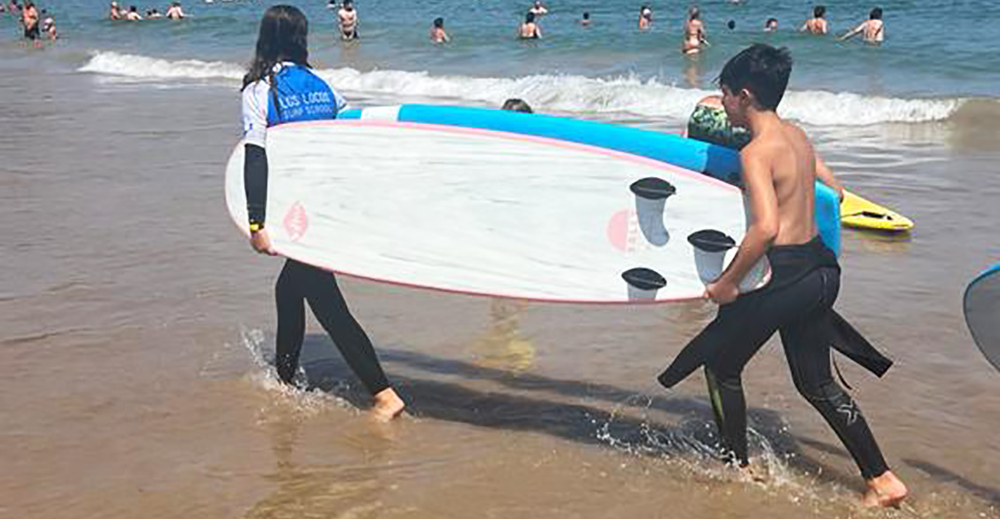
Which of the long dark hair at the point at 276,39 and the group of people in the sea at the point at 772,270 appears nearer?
the group of people in the sea at the point at 772,270

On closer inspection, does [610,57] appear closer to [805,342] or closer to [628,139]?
[628,139]

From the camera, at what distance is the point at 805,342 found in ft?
12.1

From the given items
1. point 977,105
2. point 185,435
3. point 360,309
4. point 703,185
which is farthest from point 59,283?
point 977,105

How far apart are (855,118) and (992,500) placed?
10.6m

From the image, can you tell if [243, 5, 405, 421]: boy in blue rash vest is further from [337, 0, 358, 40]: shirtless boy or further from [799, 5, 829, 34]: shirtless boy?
[337, 0, 358, 40]: shirtless boy

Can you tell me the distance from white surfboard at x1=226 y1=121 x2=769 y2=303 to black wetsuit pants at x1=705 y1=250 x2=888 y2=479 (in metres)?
0.11

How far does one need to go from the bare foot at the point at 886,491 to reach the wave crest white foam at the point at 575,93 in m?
10.5

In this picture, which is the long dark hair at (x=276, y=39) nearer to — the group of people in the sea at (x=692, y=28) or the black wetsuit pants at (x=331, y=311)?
the black wetsuit pants at (x=331, y=311)

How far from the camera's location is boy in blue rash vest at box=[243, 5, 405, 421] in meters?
4.27

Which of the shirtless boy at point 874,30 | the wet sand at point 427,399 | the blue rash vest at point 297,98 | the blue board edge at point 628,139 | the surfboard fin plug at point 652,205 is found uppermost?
the blue rash vest at point 297,98

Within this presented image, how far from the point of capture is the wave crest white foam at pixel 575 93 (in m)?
14.0

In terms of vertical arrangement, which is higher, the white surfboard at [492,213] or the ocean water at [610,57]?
the white surfboard at [492,213]

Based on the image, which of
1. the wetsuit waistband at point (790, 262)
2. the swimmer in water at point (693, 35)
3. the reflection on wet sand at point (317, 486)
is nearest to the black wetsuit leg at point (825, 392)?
the wetsuit waistband at point (790, 262)

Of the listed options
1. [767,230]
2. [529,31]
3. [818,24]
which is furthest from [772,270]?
[818,24]
